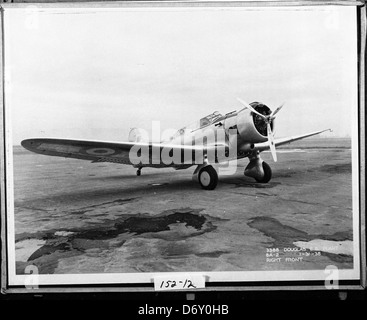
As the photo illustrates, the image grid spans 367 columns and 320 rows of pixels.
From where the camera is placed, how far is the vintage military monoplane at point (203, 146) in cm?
88

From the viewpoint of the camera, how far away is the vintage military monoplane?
2.87ft

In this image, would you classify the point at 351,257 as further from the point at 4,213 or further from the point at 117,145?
the point at 4,213

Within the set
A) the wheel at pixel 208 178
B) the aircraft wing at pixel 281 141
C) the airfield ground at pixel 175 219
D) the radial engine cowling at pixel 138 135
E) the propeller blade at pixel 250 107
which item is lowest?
the airfield ground at pixel 175 219

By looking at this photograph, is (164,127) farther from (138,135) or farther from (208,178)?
(208,178)

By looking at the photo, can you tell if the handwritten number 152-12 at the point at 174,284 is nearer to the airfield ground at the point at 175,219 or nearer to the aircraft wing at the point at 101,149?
the airfield ground at the point at 175,219

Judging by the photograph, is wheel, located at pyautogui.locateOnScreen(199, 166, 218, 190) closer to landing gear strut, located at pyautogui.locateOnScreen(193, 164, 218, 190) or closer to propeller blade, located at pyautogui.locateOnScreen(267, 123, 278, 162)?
landing gear strut, located at pyautogui.locateOnScreen(193, 164, 218, 190)

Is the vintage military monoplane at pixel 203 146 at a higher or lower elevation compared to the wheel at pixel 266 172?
higher

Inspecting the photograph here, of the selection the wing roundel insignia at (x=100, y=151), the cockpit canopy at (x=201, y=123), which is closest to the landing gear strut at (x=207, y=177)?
the cockpit canopy at (x=201, y=123)

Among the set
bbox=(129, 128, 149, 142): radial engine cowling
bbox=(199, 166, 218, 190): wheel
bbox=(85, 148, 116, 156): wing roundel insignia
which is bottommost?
bbox=(199, 166, 218, 190): wheel
